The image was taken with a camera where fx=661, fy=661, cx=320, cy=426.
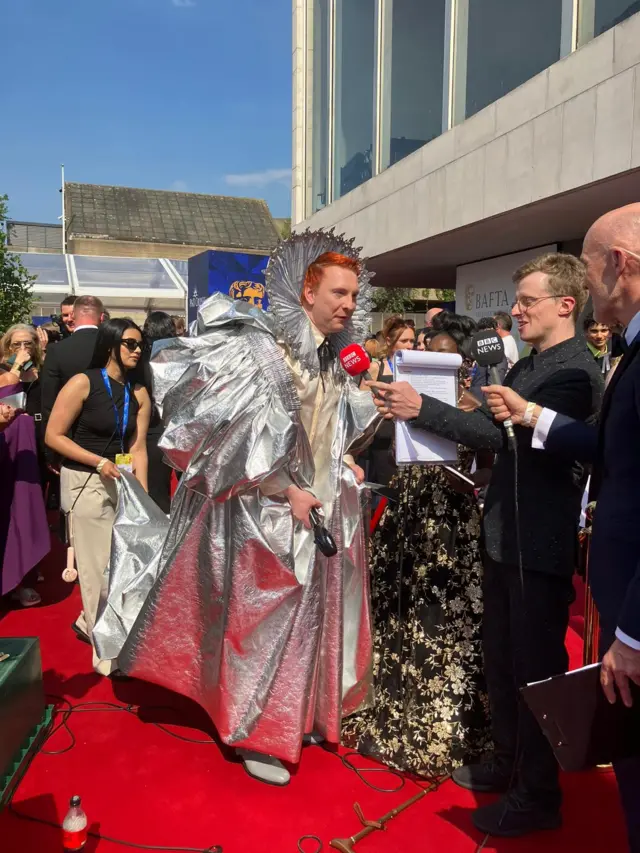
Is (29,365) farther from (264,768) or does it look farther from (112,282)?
(112,282)

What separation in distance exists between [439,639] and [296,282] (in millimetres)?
1525

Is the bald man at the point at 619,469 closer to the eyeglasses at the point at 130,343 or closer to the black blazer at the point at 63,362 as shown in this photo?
the eyeglasses at the point at 130,343

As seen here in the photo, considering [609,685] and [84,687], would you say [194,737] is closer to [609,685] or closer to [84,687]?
[84,687]

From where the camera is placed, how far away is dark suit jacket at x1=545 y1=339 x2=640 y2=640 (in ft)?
5.14

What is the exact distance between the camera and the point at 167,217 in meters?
34.1

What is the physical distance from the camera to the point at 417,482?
8.75 feet

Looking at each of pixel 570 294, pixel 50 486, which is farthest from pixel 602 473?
pixel 50 486

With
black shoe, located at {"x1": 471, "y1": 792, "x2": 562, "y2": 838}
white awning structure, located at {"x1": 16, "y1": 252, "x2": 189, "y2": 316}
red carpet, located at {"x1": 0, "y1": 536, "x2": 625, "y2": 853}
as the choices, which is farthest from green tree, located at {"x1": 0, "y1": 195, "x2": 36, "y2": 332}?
black shoe, located at {"x1": 471, "y1": 792, "x2": 562, "y2": 838}

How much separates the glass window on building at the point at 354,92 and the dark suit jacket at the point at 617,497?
11713mm

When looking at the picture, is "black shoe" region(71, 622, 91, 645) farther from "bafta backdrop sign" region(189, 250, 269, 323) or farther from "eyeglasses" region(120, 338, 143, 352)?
"bafta backdrop sign" region(189, 250, 269, 323)

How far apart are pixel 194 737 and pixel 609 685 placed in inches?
77.9

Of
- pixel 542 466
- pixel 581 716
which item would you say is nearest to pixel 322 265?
pixel 542 466

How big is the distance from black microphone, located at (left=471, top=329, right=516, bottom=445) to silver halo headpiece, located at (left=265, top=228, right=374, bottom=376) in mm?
721

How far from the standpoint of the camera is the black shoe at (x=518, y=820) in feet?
7.29
